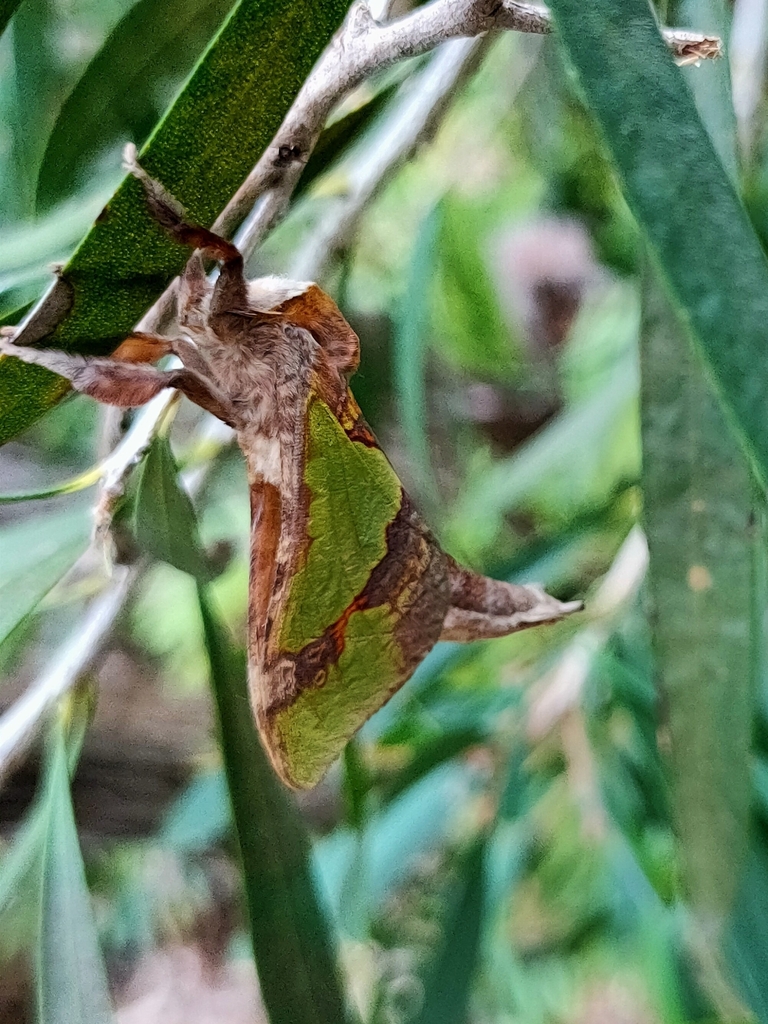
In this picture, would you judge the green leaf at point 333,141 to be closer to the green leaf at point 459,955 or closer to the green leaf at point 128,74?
the green leaf at point 128,74

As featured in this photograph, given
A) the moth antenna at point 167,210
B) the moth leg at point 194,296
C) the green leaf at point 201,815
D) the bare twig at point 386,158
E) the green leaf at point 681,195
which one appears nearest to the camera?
the green leaf at point 681,195

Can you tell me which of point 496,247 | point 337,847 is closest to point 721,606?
point 337,847

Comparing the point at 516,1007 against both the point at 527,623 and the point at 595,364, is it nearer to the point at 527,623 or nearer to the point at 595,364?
the point at 527,623

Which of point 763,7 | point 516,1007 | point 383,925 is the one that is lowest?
point 516,1007

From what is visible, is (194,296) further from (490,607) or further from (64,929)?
(64,929)

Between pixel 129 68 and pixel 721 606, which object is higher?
pixel 129 68

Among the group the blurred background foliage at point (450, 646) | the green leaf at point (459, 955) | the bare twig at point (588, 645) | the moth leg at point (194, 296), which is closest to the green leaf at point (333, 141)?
the blurred background foliage at point (450, 646)

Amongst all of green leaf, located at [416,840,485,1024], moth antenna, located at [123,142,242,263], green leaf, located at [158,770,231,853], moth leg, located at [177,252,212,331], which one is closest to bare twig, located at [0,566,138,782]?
moth leg, located at [177,252,212,331]
